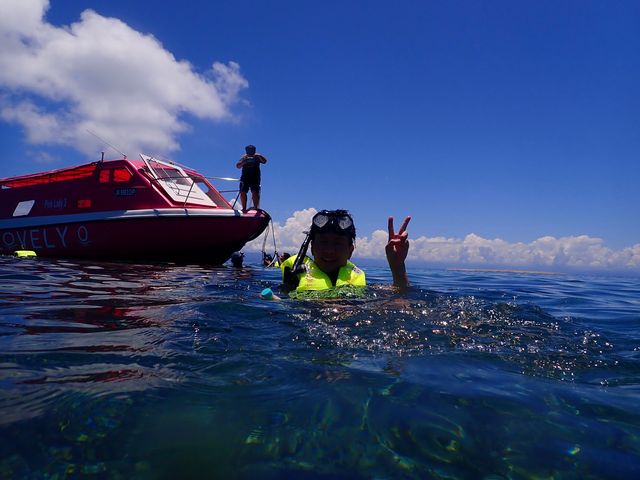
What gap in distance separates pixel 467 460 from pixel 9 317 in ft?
11.9

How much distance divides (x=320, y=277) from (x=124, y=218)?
859cm

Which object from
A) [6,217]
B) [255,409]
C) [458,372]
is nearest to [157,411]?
[255,409]

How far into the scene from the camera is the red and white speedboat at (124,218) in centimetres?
1099

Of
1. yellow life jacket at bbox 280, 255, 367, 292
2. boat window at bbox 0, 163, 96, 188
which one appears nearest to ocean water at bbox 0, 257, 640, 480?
yellow life jacket at bbox 280, 255, 367, 292

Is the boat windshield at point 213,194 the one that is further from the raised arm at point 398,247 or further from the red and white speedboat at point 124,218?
the raised arm at point 398,247

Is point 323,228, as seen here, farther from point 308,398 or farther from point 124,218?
point 124,218

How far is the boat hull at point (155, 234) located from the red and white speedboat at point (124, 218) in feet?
0.09

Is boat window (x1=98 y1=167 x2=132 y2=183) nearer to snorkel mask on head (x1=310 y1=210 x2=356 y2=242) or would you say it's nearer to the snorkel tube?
the snorkel tube

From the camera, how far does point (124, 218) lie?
1118 cm

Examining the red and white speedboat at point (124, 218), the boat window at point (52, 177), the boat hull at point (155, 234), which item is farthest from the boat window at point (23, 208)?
the boat hull at point (155, 234)

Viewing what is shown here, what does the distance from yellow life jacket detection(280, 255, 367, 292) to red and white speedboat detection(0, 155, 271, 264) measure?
6296mm

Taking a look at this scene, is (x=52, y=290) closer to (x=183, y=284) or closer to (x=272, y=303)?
(x=183, y=284)

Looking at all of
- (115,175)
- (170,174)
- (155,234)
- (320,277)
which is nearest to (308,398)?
(320,277)

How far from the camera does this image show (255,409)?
1751 mm
